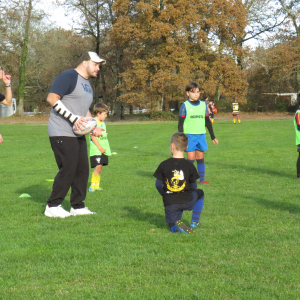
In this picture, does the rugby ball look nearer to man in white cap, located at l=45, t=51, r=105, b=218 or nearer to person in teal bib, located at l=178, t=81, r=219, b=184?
man in white cap, located at l=45, t=51, r=105, b=218

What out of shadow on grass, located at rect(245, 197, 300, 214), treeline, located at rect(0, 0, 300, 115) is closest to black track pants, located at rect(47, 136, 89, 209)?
shadow on grass, located at rect(245, 197, 300, 214)

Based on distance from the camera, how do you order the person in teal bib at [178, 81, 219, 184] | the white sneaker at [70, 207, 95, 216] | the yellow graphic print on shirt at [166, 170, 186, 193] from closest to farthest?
the yellow graphic print on shirt at [166, 170, 186, 193], the white sneaker at [70, 207, 95, 216], the person in teal bib at [178, 81, 219, 184]

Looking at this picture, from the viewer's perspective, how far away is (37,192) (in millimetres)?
A: 8695

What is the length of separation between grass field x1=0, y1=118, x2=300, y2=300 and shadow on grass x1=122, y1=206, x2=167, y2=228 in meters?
0.01

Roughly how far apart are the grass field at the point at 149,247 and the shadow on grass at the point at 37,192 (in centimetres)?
2

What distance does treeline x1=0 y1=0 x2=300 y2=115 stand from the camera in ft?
139

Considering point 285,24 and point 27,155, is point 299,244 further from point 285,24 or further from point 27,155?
point 285,24

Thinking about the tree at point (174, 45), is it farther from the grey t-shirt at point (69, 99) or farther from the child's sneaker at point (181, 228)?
the child's sneaker at point (181, 228)

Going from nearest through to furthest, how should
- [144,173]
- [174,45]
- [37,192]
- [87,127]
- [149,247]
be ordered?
[149,247], [87,127], [37,192], [144,173], [174,45]

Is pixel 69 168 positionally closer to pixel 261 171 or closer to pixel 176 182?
pixel 176 182

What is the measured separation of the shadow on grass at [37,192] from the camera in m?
7.93

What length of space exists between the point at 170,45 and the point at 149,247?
39.5 meters

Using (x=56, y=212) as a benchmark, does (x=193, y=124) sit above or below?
above

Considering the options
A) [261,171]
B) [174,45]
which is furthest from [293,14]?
[261,171]
